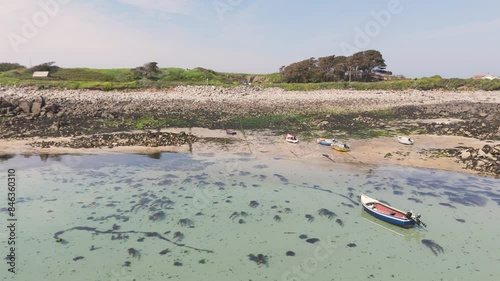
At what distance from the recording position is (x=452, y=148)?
1196 inches

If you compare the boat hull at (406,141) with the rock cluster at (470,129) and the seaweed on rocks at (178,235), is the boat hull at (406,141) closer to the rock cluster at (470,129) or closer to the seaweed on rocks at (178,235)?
the rock cluster at (470,129)

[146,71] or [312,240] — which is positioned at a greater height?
[146,71]

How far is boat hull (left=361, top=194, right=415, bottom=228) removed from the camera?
16.8 metres

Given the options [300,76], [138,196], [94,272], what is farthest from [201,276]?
[300,76]

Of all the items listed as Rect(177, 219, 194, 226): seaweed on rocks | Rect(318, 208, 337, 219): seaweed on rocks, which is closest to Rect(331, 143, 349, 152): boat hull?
Rect(318, 208, 337, 219): seaweed on rocks

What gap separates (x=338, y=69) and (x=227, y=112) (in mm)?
40676

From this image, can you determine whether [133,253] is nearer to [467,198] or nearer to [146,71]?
[467,198]

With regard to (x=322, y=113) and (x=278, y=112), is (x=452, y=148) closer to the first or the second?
(x=322, y=113)

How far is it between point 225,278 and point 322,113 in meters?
39.0

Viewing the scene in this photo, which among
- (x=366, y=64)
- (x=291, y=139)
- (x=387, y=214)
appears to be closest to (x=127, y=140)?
(x=291, y=139)

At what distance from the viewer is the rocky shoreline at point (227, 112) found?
34.0 metres

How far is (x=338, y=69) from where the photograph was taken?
259ft

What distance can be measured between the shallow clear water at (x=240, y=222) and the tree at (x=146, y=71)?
47.8m

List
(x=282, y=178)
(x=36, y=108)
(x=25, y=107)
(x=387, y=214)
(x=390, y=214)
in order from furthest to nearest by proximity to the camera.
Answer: (x=25, y=107)
(x=36, y=108)
(x=282, y=178)
(x=390, y=214)
(x=387, y=214)
